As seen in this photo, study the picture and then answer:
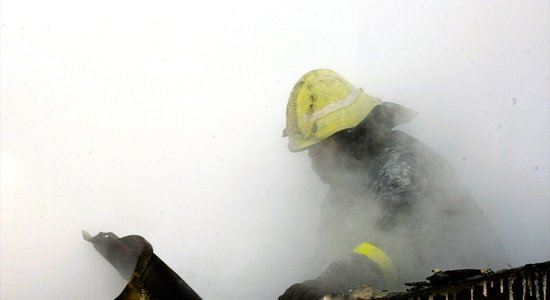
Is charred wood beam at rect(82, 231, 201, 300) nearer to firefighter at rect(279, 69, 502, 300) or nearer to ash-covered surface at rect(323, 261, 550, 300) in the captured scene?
firefighter at rect(279, 69, 502, 300)

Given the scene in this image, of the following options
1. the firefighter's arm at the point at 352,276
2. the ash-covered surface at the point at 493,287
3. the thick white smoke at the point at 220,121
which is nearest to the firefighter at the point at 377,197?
the firefighter's arm at the point at 352,276

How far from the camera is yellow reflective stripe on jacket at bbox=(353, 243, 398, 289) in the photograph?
239 centimetres

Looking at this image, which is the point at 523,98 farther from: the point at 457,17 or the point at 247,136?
the point at 247,136

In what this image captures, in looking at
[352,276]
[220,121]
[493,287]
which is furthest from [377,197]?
[220,121]

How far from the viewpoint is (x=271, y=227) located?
355 centimetres

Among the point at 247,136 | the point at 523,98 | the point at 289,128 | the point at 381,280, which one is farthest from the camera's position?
the point at 247,136

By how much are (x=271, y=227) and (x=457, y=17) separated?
5.11ft

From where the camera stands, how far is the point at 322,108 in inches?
120

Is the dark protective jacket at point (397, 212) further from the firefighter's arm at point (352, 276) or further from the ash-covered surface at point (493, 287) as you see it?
the ash-covered surface at point (493, 287)

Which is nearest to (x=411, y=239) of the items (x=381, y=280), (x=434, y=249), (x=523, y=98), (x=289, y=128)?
(x=434, y=249)

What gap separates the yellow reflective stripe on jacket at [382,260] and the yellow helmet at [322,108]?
760 millimetres

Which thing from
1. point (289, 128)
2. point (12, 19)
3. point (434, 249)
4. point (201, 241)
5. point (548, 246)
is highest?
point (12, 19)

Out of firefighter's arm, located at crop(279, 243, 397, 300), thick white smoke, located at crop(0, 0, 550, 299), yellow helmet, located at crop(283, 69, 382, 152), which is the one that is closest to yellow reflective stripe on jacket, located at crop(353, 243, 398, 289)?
firefighter's arm, located at crop(279, 243, 397, 300)

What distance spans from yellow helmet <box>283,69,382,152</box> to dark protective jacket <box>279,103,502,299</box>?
0.06 metres
